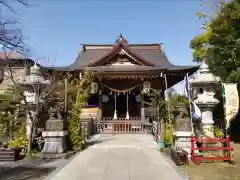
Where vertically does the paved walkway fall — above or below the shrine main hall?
below

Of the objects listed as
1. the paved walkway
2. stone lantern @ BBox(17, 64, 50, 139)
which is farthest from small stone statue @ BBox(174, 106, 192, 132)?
stone lantern @ BBox(17, 64, 50, 139)

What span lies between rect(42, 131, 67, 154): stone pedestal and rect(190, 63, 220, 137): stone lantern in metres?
7.07

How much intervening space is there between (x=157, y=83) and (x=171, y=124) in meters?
9.86

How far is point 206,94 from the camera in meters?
11.5

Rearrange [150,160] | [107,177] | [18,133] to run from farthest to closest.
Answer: [18,133], [150,160], [107,177]

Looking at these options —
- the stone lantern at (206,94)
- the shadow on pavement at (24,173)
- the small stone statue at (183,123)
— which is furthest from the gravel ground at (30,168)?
the stone lantern at (206,94)

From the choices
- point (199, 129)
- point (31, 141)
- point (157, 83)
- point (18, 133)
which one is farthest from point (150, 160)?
point (157, 83)

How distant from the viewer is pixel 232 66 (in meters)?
9.49

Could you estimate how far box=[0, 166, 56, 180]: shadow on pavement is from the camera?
5883 mm

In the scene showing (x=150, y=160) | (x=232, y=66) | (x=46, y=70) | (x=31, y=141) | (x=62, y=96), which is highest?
(x=46, y=70)

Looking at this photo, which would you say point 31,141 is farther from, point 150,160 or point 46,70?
point 46,70

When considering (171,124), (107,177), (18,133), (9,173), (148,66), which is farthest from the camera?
(148,66)

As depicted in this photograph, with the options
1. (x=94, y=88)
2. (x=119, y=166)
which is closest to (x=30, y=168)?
(x=119, y=166)

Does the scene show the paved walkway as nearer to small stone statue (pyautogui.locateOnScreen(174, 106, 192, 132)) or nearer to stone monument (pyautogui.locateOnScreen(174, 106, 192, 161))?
stone monument (pyautogui.locateOnScreen(174, 106, 192, 161))
